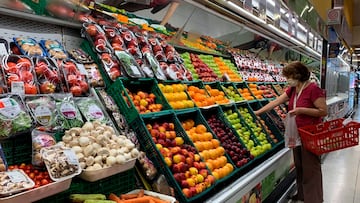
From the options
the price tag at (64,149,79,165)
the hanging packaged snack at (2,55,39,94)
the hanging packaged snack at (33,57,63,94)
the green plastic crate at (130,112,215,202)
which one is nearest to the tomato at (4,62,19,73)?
the hanging packaged snack at (2,55,39,94)

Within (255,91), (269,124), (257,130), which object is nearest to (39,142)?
(257,130)

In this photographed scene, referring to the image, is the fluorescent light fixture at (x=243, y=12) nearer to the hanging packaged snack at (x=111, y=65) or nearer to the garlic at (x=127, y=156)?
the hanging packaged snack at (x=111, y=65)

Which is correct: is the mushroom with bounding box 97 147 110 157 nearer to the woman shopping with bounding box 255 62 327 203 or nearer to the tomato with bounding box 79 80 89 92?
the tomato with bounding box 79 80 89 92

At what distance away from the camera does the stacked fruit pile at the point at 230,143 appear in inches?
121

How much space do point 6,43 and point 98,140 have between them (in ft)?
2.66

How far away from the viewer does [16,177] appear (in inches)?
55.0

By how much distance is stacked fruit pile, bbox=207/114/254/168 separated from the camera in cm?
308

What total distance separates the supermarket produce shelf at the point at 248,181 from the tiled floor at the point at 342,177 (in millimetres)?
1255

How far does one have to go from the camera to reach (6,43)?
1987mm

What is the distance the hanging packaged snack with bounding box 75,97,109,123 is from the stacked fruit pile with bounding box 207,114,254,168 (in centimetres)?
129

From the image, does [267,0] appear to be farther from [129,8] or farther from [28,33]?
[28,33]

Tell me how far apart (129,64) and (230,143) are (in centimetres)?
128

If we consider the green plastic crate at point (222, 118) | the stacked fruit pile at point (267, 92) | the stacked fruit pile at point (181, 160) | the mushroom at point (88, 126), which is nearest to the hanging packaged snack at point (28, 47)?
the mushroom at point (88, 126)

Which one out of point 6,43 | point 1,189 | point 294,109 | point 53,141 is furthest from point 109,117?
point 294,109
